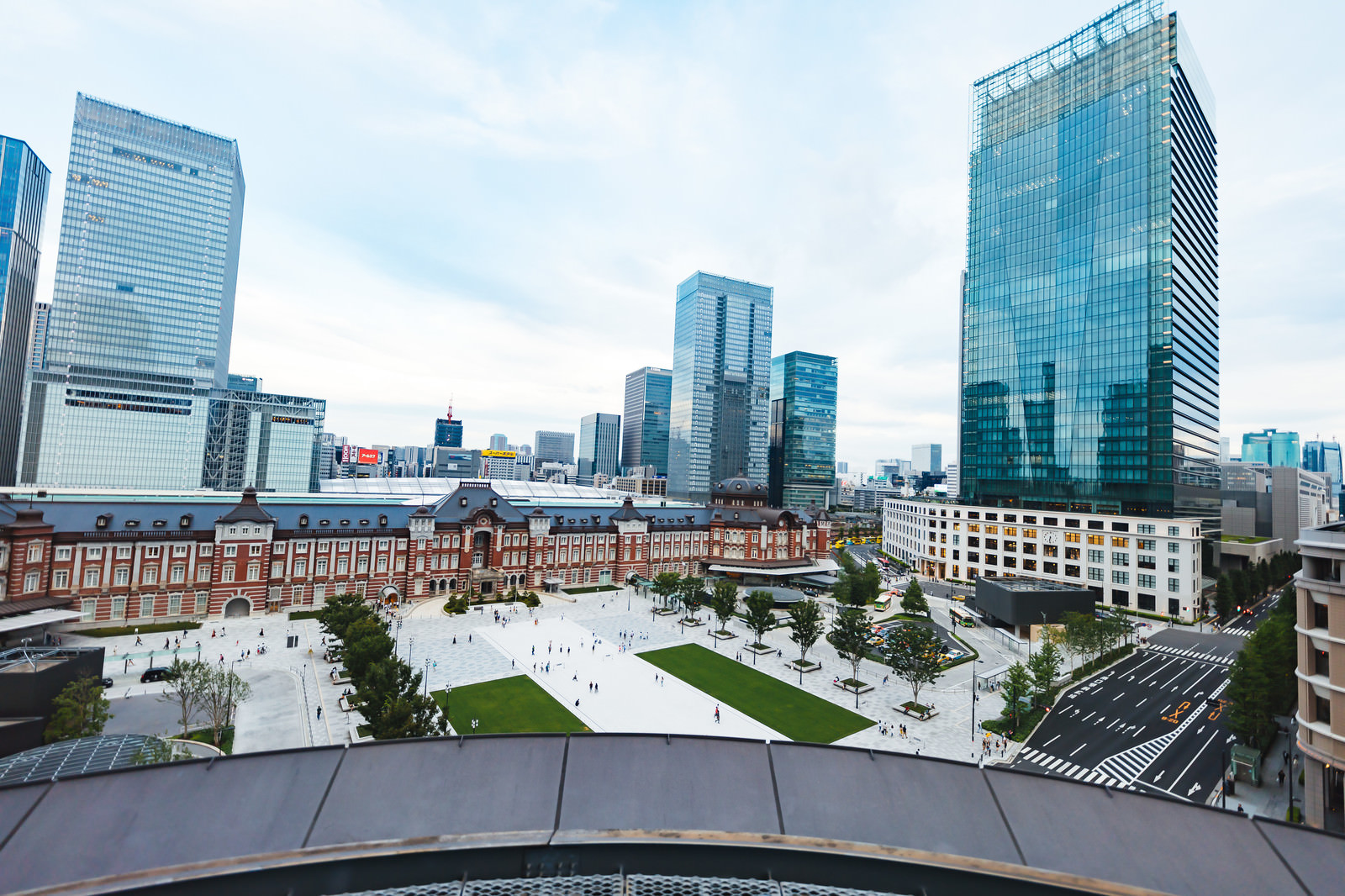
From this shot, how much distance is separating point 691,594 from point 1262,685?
57088 mm

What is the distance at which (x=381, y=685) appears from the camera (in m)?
38.5

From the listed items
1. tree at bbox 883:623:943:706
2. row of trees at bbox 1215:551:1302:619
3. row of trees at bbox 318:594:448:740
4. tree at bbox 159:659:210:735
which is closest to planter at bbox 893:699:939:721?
tree at bbox 883:623:943:706

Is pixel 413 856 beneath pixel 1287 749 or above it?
above

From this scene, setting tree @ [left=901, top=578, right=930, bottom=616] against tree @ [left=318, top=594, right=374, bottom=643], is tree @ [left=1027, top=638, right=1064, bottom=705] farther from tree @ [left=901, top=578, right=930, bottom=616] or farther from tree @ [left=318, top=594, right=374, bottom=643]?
tree @ [left=318, top=594, right=374, bottom=643]

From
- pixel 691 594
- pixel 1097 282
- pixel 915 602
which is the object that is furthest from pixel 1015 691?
pixel 1097 282

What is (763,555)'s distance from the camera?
352ft

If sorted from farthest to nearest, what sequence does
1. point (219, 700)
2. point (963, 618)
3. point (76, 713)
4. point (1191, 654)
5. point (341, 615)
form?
1. point (963, 618)
2. point (1191, 654)
3. point (341, 615)
4. point (219, 700)
5. point (76, 713)

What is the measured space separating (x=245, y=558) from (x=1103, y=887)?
86565 millimetres

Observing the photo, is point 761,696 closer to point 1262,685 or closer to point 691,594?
point 691,594

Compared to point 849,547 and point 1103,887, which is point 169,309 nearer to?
point 1103,887

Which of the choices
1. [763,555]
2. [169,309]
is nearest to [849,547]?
[763,555]

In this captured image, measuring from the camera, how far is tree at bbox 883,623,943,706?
2014 inches

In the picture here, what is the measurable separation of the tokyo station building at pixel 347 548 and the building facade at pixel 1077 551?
28.1 m

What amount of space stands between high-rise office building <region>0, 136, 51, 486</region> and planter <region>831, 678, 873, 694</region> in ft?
650
